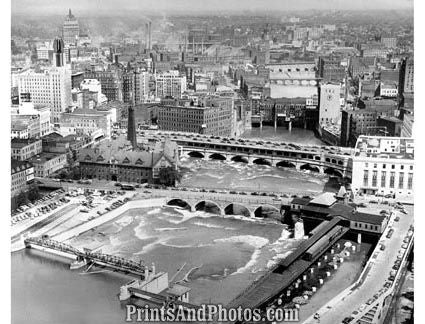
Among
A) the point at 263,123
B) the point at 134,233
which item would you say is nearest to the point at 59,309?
the point at 134,233

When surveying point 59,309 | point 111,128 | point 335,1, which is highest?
point 335,1

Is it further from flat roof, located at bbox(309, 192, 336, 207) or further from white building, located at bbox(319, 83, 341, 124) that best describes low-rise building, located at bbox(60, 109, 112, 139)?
flat roof, located at bbox(309, 192, 336, 207)

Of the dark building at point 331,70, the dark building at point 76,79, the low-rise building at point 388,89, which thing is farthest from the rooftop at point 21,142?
the dark building at point 331,70

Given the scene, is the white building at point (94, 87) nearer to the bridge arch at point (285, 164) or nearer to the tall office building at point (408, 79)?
the bridge arch at point (285, 164)

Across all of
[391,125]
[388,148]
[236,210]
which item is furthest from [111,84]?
[388,148]

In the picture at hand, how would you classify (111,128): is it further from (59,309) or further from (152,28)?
(59,309)

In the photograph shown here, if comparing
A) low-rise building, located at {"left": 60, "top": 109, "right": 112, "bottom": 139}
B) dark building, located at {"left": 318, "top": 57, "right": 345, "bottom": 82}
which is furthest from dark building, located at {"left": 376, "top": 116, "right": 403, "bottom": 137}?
low-rise building, located at {"left": 60, "top": 109, "right": 112, "bottom": 139}
